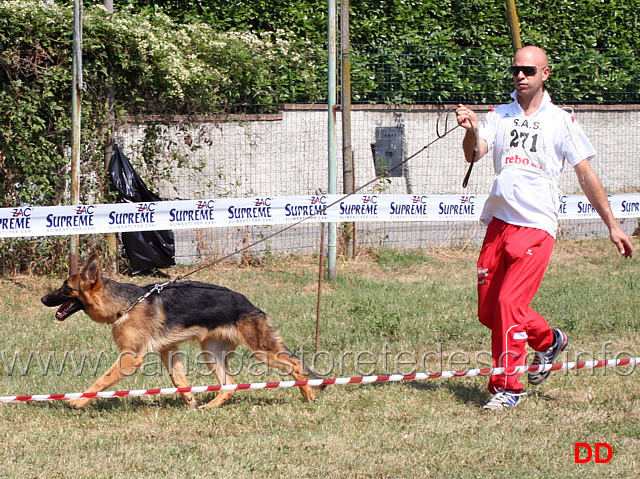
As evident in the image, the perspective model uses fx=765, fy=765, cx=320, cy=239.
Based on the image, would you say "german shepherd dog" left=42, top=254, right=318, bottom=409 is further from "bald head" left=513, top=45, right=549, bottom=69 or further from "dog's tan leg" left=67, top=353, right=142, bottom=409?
"bald head" left=513, top=45, right=549, bottom=69

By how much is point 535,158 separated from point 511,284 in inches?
35.3

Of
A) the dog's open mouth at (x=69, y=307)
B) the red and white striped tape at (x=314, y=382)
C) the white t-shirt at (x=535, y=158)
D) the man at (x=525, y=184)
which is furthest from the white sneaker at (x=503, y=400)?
the dog's open mouth at (x=69, y=307)

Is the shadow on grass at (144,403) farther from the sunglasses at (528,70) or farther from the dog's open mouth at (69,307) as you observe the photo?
the sunglasses at (528,70)

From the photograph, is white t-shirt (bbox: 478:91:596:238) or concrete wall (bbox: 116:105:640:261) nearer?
white t-shirt (bbox: 478:91:596:238)

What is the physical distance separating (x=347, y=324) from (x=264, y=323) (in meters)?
2.42

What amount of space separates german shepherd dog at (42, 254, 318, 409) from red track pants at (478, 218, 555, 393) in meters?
1.50

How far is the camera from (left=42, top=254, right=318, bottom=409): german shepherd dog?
5.83m

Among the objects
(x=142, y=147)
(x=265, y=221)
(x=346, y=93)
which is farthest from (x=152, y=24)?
(x=265, y=221)

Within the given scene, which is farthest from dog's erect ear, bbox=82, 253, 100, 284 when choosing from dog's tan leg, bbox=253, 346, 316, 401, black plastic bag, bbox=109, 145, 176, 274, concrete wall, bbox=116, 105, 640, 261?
black plastic bag, bbox=109, 145, 176, 274

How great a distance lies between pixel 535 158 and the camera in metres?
5.34

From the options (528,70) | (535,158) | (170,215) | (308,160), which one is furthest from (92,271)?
(308,160)

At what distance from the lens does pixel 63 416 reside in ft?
18.3

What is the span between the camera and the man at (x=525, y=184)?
5336mm

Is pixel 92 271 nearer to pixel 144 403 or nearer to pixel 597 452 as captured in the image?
pixel 144 403
